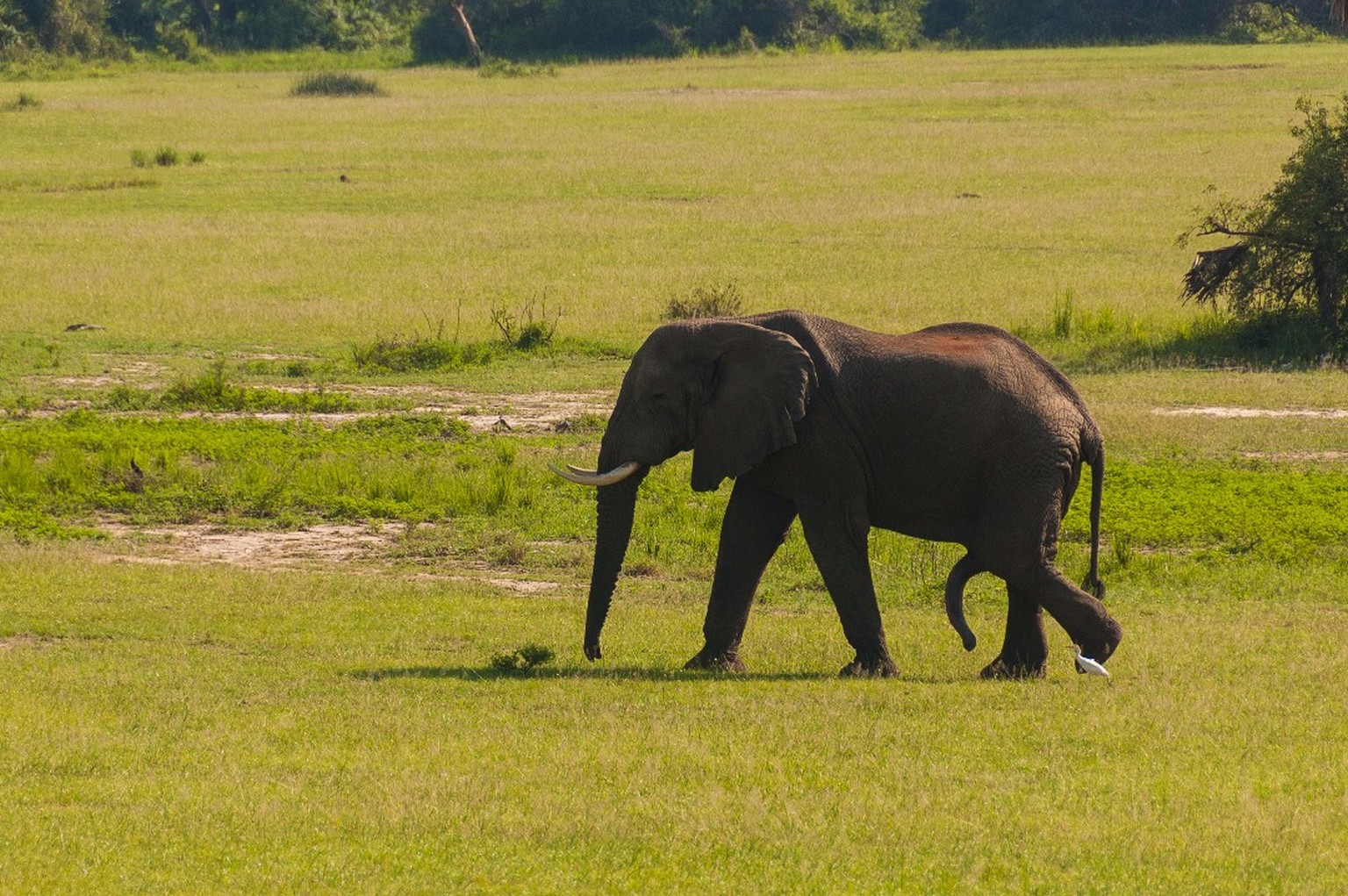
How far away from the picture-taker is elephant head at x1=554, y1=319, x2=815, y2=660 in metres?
12.0

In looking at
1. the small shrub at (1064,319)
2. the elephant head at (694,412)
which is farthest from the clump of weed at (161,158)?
the elephant head at (694,412)

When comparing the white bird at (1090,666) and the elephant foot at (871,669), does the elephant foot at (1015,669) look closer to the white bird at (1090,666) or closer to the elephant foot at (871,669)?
the white bird at (1090,666)

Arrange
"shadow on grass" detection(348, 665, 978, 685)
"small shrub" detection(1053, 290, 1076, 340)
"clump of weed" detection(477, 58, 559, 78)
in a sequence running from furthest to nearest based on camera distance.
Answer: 1. "clump of weed" detection(477, 58, 559, 78)
2. "small shrub" detection(1053, 290, 1076, 340)
3. "shadow on grass" detection(348, 665, 978, 685)

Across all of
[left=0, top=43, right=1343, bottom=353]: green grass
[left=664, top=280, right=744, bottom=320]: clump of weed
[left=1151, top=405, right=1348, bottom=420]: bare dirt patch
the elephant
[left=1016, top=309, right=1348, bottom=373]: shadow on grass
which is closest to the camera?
the elephant

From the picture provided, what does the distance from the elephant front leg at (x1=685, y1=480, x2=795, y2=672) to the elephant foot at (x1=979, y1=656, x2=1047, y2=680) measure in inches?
60.6

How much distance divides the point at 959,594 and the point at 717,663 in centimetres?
159

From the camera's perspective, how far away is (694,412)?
12414 mm

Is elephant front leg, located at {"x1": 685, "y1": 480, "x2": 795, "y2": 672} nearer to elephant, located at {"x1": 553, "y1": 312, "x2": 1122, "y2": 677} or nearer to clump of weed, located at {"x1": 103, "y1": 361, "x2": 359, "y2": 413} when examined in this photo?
elephant, located at {"x1": 553, "y1": 312, "x2": 1122, "y2": 677}

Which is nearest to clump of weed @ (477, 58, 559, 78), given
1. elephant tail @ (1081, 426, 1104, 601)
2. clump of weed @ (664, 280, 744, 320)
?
clump of weed @ (664, 280, 744, 320)

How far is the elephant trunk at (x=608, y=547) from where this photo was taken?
12383mm

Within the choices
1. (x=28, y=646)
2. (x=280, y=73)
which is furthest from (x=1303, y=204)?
(x=280, y=73)

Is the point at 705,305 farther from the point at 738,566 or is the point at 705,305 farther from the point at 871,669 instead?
the point at 871,669

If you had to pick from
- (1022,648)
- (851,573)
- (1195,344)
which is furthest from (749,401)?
(1195,344)

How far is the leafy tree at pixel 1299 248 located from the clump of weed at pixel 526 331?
8.69 m
